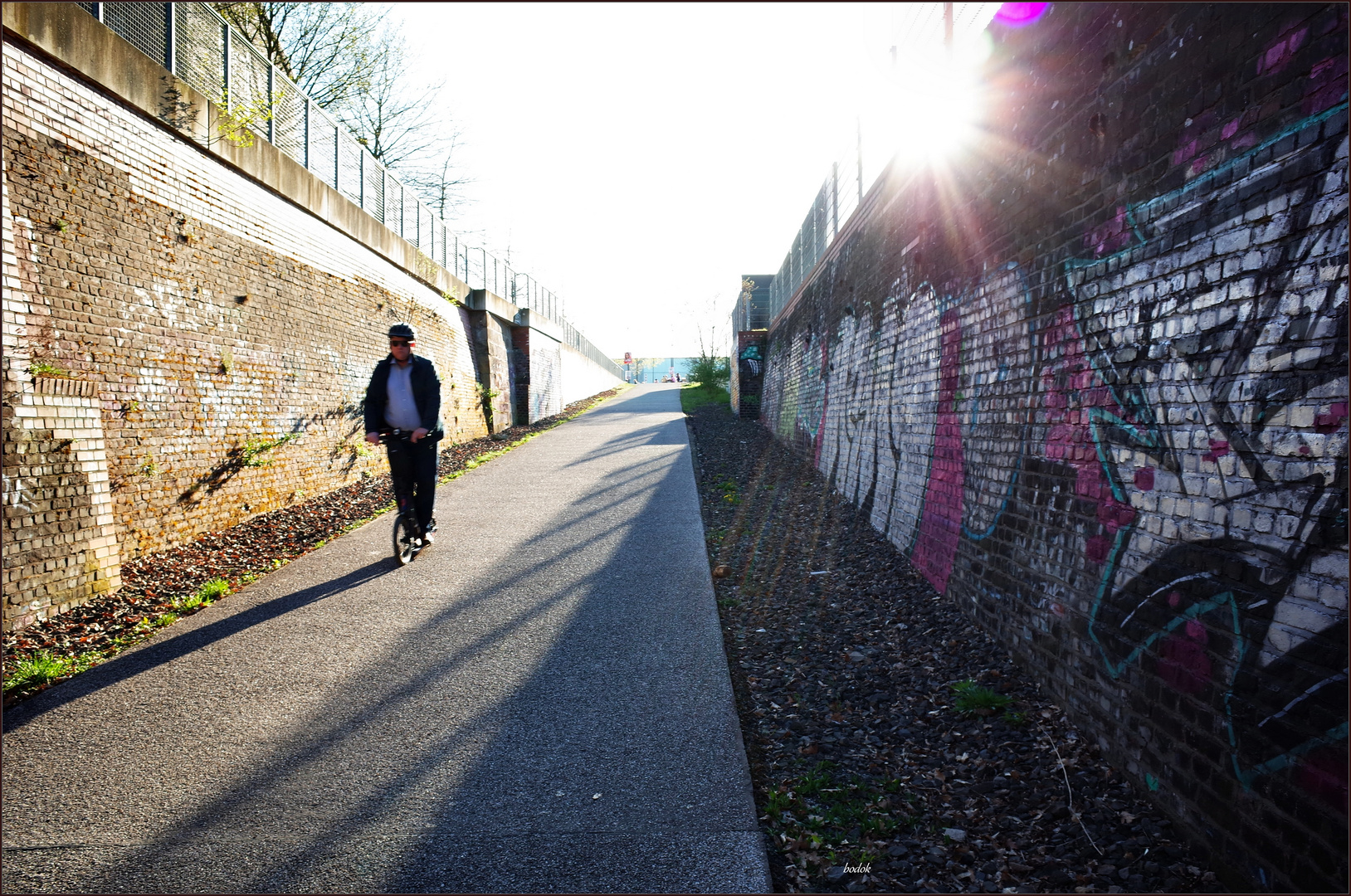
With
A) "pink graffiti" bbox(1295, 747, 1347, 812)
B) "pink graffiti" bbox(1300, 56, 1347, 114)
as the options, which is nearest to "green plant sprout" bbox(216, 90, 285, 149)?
"pink graffiti" bbox(1300, 56, 1347, 114)

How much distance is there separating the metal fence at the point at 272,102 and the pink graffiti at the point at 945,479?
24.8 feet

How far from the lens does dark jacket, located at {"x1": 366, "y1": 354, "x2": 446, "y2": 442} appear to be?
5.95 m

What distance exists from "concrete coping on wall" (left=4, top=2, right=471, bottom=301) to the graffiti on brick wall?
7136 mm

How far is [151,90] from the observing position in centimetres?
621

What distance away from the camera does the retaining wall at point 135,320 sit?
4801mm

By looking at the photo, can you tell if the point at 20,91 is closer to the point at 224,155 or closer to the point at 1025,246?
the point at 224,155

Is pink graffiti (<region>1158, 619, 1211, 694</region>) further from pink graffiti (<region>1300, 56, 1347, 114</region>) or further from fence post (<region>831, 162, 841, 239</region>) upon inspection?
fence post (<region>831, 162, 841, 239</region>)

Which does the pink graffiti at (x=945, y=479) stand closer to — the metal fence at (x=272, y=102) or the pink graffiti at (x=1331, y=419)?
the pink graffiti at (x=1331, y=419)

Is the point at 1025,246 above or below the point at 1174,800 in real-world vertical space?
above

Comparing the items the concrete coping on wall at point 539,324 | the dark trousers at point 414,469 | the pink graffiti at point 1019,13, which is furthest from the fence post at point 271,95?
the concrete coping on wall at point 539,324

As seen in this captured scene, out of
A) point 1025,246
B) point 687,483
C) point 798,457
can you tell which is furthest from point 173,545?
point 798,457

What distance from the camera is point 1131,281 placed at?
302 cm

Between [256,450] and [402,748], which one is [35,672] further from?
[256,450]

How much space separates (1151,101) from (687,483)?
7.82 m
